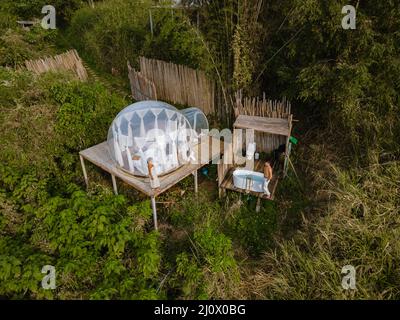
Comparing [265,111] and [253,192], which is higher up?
[265,111]

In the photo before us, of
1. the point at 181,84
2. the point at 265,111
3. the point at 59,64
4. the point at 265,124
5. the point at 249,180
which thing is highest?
the point at 59,64

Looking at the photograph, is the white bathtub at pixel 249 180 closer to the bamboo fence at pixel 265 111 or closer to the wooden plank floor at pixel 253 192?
the wooden plank floor at pixel 253 192

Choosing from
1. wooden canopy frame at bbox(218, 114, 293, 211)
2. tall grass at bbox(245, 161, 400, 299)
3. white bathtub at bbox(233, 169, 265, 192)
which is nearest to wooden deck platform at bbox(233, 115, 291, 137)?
wooden canopy frame at bbox(218, 114, 293, 211)

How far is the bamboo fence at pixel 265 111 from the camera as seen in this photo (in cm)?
674

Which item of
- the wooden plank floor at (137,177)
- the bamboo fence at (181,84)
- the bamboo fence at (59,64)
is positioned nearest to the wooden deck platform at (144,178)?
the wooden plank floor at (137,177)

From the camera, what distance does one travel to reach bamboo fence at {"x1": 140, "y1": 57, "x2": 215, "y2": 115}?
8.62 m

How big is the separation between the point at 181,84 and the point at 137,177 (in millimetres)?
4173

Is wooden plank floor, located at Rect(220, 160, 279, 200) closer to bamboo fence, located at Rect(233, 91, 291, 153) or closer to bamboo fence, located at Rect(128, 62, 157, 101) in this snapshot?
bamboo fence, located at Rect(233, 91, 291, 153)

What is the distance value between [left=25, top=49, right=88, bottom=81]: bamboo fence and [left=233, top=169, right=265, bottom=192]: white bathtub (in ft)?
23.6

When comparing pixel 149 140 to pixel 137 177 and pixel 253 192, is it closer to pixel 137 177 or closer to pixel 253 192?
pixel 137 177

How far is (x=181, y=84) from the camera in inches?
364

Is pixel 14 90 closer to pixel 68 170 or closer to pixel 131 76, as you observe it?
→ pixel 68 170

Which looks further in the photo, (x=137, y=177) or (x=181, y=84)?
(x=181, y=84)

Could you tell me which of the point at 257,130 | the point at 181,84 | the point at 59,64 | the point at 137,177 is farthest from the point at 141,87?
the point at 257,130
